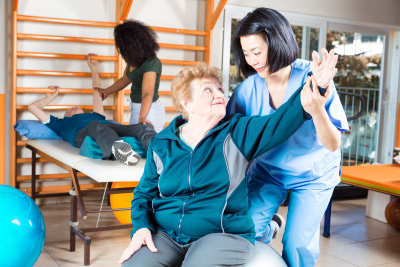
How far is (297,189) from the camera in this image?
161cm

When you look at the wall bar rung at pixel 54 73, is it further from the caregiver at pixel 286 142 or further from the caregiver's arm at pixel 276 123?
the caregiver's arm at pixel 276 123

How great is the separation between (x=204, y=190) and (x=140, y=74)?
197 cm

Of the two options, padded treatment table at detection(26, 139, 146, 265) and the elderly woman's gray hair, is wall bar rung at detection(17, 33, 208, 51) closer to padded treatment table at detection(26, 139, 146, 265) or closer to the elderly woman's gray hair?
padded treatment table at detection(26, 139, 146, 265)

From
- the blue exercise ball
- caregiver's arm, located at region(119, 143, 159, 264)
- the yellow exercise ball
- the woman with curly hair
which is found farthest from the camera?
the woman with curly hair

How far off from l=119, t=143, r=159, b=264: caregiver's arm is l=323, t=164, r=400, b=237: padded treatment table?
6.57 ft

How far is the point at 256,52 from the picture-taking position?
1523 millimetres

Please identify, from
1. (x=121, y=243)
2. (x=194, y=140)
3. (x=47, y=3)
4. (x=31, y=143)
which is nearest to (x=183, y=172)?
(x=194, y=140)

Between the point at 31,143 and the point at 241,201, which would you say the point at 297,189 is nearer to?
the point at 241,201

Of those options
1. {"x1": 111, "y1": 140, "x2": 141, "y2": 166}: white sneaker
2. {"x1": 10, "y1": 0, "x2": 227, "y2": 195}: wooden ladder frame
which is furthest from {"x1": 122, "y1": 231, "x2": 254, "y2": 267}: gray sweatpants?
{"x1": 10, "y1": 0, "x2": 227, "y2": 195}: wooden ladder frame

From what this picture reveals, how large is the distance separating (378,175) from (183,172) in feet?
7.58

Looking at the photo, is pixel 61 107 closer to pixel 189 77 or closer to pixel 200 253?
pixel 189 77

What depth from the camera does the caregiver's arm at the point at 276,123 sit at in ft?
4.00

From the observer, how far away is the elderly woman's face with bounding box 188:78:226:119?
155cm

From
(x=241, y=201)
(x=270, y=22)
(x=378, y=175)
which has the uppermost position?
(x=270, y=22)
